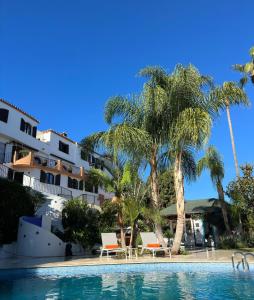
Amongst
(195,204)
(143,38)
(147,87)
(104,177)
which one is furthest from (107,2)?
(195,204)

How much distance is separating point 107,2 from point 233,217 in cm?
1739

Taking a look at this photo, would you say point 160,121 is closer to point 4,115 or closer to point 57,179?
point 57,179

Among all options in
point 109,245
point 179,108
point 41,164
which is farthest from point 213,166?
point 41,164

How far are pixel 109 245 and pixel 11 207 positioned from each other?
19.9ft

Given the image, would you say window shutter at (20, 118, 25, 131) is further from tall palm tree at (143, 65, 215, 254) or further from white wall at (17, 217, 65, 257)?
tall palm tree at (143, 65, 215, 254)

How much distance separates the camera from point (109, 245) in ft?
55.2

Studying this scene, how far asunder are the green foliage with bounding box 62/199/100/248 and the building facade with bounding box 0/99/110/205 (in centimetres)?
525

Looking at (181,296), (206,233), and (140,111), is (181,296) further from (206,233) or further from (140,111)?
(206,233)

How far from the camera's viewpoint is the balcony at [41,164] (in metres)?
29.2

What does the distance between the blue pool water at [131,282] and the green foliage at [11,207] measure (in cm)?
551

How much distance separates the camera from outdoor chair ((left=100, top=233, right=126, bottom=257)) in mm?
16609

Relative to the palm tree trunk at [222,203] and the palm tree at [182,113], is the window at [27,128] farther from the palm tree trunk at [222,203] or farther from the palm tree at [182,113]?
the palm tree trunk at [222,203]

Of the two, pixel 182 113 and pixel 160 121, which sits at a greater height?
pixel 160 121

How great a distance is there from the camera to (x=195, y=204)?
3145 centimetres
